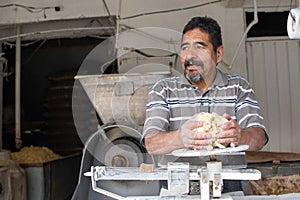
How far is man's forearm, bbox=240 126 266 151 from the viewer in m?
1.44

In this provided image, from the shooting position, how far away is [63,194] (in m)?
3.35

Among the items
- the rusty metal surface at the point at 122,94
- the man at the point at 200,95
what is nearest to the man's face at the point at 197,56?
the man at the point at 200,95

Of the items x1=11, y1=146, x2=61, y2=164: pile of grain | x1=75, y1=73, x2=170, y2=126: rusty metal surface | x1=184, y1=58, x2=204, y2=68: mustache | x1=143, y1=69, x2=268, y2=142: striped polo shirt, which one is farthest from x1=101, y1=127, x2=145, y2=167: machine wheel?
x1=11, y1=146, x2=61, y2=164: pile of grain

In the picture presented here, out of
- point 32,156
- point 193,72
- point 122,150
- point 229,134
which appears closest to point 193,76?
point 193,72

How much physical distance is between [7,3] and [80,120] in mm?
1072

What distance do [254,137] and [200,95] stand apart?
311mm

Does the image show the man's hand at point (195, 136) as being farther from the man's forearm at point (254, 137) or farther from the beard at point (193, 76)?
the beard at point (193, 76)

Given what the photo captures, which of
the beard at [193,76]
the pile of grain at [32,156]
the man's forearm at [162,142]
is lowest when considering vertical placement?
the pile of grain at [32,156]

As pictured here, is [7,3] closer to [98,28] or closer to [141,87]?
[98,28]

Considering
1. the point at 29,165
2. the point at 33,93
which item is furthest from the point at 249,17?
the point at 33,93

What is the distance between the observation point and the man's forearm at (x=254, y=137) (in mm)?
1436

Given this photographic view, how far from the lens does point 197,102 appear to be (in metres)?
1.69

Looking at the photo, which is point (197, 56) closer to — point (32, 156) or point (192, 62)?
point (192, 62)

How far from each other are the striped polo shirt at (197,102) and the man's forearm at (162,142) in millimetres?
63
